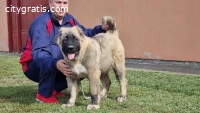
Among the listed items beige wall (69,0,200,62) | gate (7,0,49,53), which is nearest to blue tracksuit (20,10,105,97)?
beige wall (69,0,200,62)

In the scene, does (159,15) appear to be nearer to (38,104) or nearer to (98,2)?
(98,2)

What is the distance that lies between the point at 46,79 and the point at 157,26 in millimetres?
4929

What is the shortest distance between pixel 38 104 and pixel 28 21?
32.8 ft

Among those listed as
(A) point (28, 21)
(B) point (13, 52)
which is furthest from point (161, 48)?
(B) point (13, 52)

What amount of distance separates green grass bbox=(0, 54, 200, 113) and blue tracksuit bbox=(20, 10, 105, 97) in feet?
1.16

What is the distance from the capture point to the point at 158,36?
870 centimetres

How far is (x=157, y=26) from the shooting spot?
871cm

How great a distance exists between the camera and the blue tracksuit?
4324 mm

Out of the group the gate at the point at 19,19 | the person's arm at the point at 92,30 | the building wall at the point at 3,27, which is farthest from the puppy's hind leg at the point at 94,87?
the building wall at the point at 3,27

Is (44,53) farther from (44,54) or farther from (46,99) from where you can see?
(46,99)

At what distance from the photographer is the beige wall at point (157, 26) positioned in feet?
26.1

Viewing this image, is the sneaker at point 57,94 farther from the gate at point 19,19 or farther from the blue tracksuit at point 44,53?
the gate at point 19,19

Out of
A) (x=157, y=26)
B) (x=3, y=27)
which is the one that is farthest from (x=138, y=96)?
(x=3, y=27)

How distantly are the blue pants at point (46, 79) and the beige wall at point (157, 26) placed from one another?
13.7 feet
